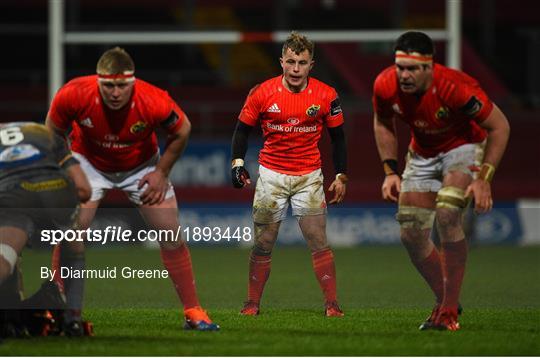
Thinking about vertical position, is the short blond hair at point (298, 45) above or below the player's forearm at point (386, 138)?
above

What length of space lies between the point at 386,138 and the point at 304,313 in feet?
5.22

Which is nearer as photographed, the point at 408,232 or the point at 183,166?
the point at 408,232

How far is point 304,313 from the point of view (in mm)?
9344

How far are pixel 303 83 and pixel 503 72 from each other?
16.2 m

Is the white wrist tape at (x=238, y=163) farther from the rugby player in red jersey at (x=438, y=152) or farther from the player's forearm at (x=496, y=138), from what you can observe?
the player's forearm at (x=496, y=138)

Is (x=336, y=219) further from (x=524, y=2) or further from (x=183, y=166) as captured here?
(x=524, y=2)

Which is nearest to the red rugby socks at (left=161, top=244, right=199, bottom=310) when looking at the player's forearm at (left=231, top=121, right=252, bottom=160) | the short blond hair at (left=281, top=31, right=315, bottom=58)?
the player's forearm at (left=231, top=121, right=252, bottom=160)

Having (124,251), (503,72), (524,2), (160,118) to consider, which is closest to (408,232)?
(160,118)

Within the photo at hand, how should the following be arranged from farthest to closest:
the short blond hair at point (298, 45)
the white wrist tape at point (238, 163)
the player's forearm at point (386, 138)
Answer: the white wrist tape at point (238, 163) < the short blond hair at point (298, 45) < the player's forearm at point (386, 138)

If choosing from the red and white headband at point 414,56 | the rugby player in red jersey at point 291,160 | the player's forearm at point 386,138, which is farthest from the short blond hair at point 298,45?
the red and white headband at point 414,56

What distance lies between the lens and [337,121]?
923 cm

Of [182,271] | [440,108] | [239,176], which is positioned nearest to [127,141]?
[182,271]

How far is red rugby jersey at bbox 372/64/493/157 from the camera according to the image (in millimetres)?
8047

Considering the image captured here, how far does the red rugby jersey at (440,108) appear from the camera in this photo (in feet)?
A: 26.4
